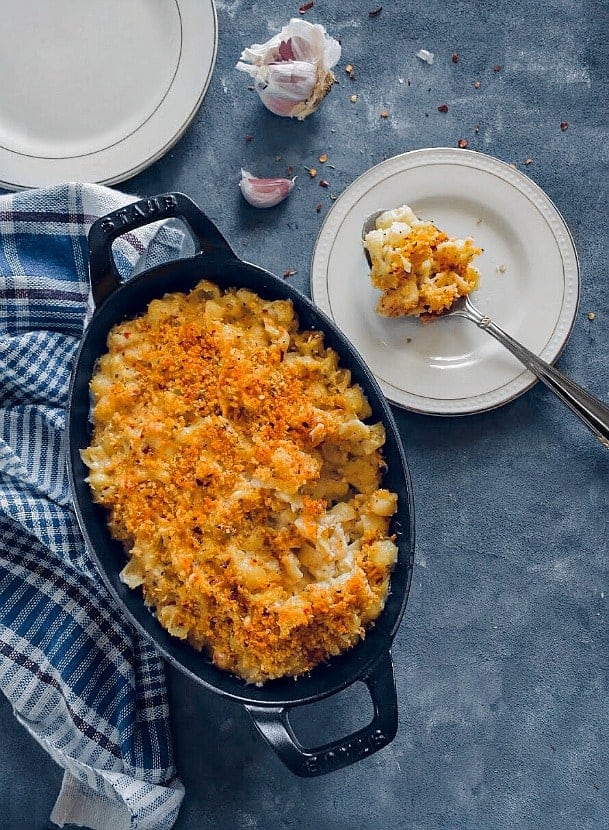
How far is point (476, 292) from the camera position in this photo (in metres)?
2.29

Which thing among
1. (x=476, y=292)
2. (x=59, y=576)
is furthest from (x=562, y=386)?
(x=59, y=576)

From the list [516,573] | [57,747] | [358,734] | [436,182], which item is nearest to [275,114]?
[436,182]

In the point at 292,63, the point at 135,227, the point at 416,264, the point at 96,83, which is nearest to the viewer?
the point at 135,227

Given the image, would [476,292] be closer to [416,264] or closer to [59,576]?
[416,264]

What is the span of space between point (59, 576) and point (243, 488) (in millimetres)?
635

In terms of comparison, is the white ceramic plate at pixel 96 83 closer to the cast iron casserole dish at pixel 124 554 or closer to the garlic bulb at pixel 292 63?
the garlic bulb at pixel 292 63

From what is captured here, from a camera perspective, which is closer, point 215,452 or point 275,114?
point 215,452

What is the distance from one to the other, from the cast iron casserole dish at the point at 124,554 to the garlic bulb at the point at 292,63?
0.58 m

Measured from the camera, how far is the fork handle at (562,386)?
213cm

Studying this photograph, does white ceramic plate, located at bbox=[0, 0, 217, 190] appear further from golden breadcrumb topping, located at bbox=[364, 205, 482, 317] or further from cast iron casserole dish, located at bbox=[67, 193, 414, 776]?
golden breadcrumb topping, located at bbox=[364, 205, 482, 317]

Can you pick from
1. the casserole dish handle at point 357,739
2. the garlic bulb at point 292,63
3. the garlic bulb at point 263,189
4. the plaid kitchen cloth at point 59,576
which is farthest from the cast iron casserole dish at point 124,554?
the garlic bulb at point 292,63

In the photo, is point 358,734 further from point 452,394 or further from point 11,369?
point 11,369

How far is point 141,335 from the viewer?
196 centimetres

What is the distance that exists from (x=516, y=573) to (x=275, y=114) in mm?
1448
